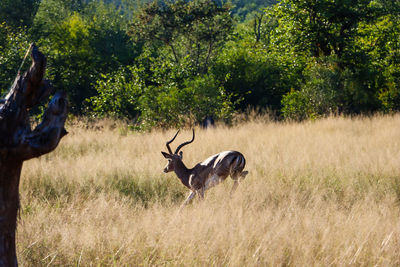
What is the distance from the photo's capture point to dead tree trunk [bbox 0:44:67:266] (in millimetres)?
2416

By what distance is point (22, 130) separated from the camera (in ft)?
8.04

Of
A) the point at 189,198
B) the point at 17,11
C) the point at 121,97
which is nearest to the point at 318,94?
the point at 121,97

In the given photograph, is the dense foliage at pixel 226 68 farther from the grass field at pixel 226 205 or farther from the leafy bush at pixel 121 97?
the grass field at pixel 226 205

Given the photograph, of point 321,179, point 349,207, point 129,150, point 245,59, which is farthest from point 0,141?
point 245,59

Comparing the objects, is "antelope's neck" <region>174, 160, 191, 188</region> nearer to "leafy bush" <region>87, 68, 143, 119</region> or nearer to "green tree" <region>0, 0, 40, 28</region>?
"leafy bush" <region>87, 68, 143, 119</region>

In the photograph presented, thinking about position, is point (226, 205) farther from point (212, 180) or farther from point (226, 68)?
point (226, 68)

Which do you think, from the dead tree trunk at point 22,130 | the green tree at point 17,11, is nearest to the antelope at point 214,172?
the dead tree trunk at point 22,130

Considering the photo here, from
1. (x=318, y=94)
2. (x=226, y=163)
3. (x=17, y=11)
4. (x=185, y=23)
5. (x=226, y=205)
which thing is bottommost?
(x=226, y=205)

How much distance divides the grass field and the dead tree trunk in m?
1.22

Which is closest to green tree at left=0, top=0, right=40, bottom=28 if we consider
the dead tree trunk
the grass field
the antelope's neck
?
the grass field

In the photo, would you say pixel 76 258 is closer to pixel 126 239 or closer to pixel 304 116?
pixel 126 239

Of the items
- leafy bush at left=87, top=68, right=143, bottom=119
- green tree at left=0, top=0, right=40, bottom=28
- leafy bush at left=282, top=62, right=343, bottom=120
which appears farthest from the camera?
green tree at left=0, top=0, right=40, bottom=28

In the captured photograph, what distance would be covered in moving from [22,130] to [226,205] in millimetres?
3449

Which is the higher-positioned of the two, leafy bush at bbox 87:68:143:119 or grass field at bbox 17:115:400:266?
leafy bush at bbox 87:68:143:119
